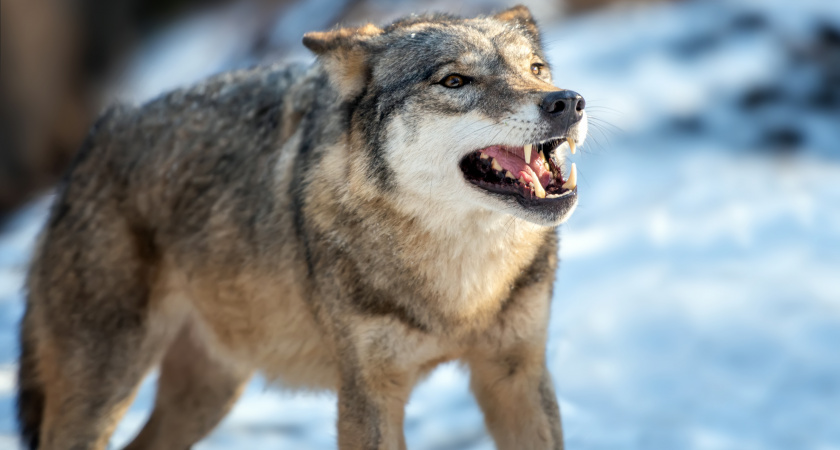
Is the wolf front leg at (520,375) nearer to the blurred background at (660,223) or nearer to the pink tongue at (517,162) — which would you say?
the pink tongue at (517,162)

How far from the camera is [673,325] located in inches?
231

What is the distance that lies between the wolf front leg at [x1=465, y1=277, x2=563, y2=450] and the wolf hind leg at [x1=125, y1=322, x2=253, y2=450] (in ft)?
4.93

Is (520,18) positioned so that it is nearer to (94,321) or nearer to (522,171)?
(522,171)

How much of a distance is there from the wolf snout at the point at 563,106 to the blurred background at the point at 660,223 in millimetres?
644

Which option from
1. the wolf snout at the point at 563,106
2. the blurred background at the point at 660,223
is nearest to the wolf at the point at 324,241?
the wolf snout at the point at 563,106

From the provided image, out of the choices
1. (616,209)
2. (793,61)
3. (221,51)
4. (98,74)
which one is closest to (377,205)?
(616,209)

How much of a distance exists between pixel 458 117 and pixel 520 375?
103 cm

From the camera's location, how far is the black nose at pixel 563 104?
121 inches

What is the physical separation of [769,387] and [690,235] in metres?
1.83

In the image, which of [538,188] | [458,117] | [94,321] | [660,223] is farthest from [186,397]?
[660,223]

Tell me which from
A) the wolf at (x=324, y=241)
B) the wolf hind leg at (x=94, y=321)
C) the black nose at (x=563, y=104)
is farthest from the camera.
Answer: the wolf hind leg at (x=94, y=321)

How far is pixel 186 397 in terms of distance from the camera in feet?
15.5

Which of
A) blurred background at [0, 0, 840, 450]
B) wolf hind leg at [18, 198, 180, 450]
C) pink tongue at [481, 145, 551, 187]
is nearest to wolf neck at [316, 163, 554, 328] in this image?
pink tongue at [481, 145, 551, 187]

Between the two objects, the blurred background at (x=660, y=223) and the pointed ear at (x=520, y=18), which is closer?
the pointed ear at (x=520, y=18)
